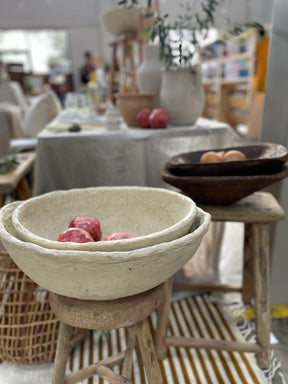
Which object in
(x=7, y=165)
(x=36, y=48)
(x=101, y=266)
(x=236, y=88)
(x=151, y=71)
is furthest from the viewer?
(x=36, y=48)

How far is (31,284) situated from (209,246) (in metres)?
0.87

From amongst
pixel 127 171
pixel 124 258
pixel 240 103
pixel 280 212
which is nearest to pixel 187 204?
pixel 124 258

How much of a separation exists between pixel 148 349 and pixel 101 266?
0.90 feet

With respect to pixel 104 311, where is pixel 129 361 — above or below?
below

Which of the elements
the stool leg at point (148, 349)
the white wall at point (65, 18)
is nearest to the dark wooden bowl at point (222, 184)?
the stool leg at point (148, 349)

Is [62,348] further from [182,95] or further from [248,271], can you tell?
[182,95]

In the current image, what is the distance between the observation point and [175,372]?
36.3 inches

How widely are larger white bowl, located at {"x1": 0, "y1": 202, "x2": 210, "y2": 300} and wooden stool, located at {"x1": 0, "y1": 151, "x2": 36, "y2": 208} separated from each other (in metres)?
0.81

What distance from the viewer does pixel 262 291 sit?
91cm

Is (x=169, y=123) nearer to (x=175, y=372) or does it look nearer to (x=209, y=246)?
(x=209, y=246)

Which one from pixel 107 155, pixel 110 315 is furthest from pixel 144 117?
pixel 110 315

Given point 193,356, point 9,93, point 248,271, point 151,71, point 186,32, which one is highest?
point 186,32

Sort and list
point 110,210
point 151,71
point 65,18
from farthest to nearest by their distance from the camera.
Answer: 1. point 65,18
2. point 151,71
3. point 110,210

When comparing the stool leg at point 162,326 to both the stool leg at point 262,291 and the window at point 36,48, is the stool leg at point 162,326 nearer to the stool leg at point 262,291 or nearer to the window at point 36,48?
the stool leg at point 262,291
